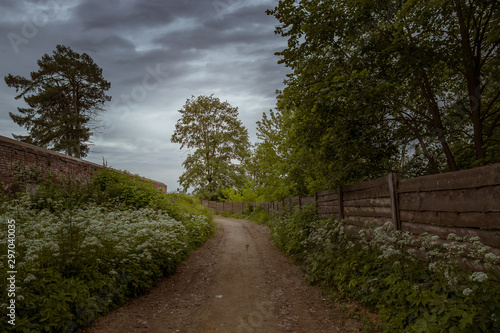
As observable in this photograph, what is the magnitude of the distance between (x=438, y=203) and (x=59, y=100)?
31424mm

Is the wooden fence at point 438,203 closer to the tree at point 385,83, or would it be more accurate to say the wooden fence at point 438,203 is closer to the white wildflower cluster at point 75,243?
A: the tree at point 385,83

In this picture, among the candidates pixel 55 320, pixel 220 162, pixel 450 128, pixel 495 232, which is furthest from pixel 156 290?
pixel 220 162

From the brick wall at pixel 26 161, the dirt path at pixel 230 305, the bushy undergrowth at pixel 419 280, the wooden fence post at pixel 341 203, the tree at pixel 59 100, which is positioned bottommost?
the dirt path at pixel 230 305

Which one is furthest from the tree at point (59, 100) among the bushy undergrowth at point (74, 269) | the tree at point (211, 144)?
the bushy undergrowth at point (74, 269)

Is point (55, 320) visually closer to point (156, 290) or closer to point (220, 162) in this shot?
point (156, 290)

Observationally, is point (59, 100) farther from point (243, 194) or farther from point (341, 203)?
point (341, 203)

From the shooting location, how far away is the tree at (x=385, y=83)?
6.43 meters

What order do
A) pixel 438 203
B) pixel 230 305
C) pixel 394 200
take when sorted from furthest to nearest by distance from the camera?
pixel 230 305, pixel 394 200, pixel 438 203

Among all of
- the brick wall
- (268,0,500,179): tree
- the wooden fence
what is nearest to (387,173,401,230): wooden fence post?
the wooden fence

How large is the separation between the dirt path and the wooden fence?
6.42 ft

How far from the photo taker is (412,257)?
4559mm

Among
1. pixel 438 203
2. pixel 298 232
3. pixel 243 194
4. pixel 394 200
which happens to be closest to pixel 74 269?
pixel 394 200

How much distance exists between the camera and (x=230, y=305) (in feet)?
19.1

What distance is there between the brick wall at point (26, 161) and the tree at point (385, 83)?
9.32 meters
